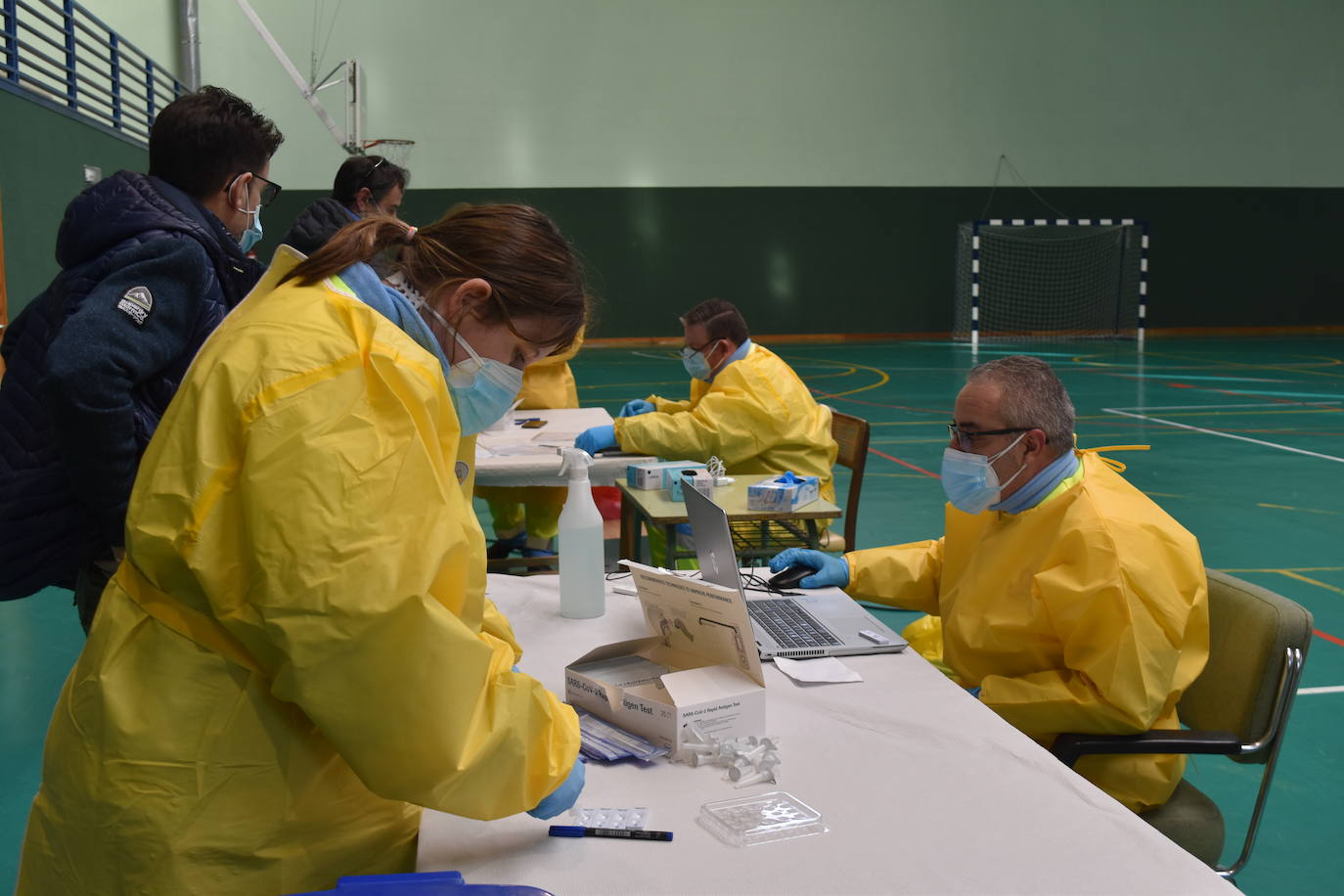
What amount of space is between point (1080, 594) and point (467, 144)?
605 inches

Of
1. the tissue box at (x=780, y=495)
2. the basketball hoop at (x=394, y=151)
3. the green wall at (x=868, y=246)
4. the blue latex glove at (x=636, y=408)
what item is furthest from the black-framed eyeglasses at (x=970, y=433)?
the green wall at (x=868, y=246)

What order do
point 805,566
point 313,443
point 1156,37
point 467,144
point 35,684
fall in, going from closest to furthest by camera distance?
point 313,443 < point 805,566 < point 35,684 < point 467,144 < point 1156,37

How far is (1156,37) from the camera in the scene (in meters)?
17.3

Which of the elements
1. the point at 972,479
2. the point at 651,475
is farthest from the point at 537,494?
the point at 972,479

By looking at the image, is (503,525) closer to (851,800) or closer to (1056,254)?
(851,800)

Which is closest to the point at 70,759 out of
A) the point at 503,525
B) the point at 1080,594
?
the point at 1080,594

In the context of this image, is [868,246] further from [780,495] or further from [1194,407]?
[780,495]

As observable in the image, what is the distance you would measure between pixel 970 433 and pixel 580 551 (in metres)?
0.89

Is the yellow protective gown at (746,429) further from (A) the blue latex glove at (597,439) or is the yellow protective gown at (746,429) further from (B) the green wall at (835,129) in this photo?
(B) the green wall at (835,129)

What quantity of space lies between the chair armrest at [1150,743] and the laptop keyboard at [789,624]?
47 centimetres

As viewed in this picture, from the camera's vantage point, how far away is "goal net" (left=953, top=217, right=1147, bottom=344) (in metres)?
18.2

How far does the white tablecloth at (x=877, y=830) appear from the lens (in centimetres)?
126

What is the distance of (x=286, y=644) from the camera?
101 cm

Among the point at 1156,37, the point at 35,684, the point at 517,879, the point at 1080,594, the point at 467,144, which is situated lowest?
the point at 35,684
